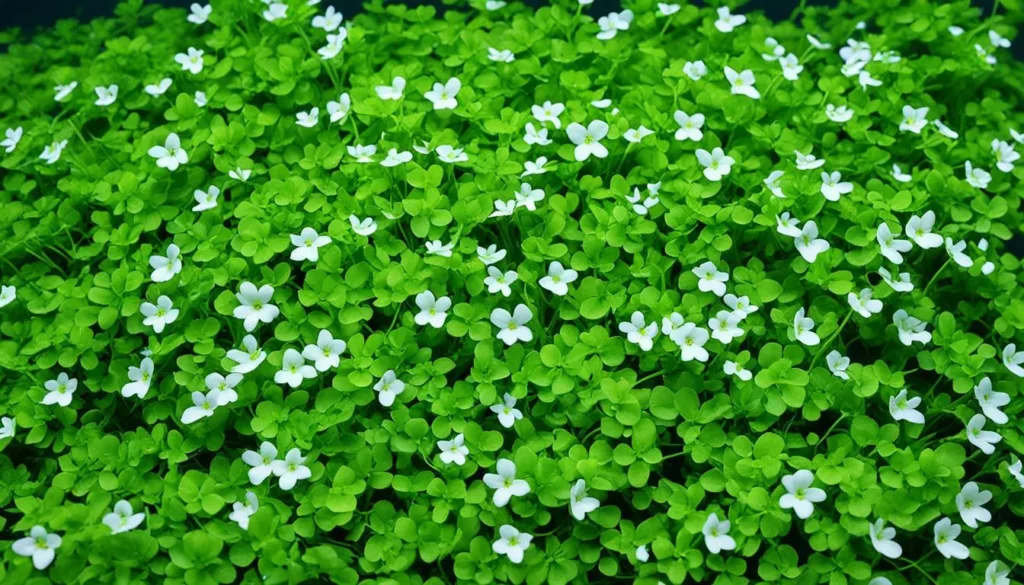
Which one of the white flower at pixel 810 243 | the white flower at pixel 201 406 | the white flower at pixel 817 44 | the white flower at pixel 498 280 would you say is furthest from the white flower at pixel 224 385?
the white flower at pixel 817 44

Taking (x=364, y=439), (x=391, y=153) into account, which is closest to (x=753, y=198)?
(x=391, y=153)

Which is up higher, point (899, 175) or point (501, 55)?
point (501, 55)

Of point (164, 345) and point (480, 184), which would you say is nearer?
point (164, 345)

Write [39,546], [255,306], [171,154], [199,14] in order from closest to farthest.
Result: [39,546], [255,306], [171,154], [199,14]

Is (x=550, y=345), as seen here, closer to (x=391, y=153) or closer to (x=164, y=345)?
(x=391, y=153)

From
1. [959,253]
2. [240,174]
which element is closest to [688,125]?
[959,253]

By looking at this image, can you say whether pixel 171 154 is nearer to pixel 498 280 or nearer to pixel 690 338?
pixel 498 280

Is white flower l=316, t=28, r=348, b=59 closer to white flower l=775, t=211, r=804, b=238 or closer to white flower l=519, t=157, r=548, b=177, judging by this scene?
white flower l=519, t=157, r=548, b=177
